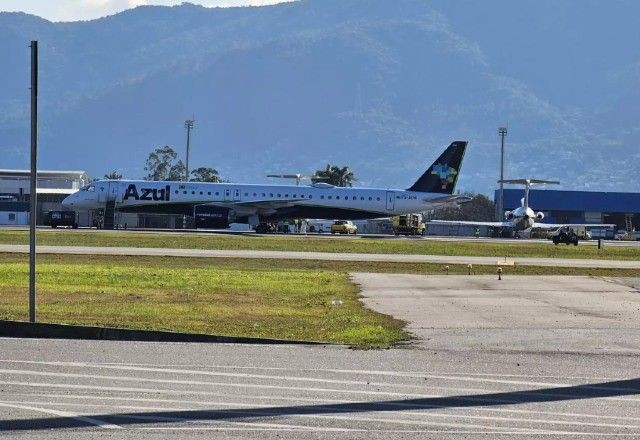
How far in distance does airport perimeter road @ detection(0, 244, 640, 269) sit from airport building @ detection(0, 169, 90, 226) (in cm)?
5479

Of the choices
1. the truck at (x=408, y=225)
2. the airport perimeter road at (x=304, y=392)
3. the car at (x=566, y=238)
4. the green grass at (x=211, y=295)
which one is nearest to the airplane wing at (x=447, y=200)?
the car at (x=566, y=238)

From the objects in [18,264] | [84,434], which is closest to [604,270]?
[18,264]

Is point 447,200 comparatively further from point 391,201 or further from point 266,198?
point 266,198

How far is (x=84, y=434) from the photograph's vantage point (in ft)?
38.3

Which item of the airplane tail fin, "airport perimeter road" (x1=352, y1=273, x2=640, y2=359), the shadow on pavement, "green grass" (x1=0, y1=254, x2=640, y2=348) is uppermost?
the airplane tail fin

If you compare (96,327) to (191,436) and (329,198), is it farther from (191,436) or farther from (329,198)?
(329,198)

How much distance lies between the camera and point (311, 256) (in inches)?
2031

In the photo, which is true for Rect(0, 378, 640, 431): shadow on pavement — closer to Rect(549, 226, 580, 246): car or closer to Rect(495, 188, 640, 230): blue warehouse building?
Rect(549, 226, 580, 246): car

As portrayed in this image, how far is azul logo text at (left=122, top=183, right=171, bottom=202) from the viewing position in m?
84.9

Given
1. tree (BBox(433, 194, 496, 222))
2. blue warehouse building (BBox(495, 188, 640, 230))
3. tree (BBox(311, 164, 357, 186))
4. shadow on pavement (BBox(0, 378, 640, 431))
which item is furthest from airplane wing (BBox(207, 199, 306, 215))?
tree (BBox(433, 194, 496, 222))

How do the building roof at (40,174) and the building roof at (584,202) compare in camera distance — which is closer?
the building roof at (40,174)

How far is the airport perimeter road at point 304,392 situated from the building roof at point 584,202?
454ft

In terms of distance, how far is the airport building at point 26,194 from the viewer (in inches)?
4680

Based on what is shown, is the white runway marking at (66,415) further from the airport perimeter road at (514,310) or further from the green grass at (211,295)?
the airport perimeter road at (514,310)
